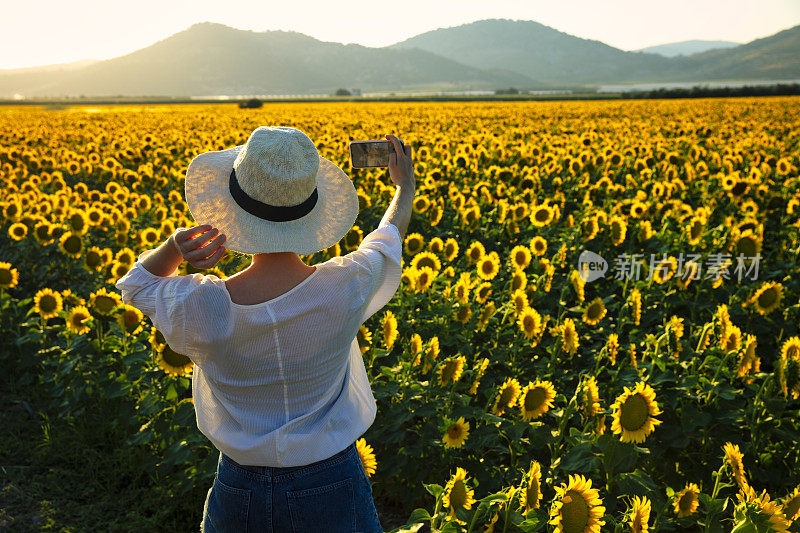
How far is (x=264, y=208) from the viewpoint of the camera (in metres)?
1.77

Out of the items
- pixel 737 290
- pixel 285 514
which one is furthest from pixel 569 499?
pixel 737 290

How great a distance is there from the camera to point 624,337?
531cm

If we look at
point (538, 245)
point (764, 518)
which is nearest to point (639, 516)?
point (764, 518)

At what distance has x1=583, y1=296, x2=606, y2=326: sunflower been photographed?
4578mm

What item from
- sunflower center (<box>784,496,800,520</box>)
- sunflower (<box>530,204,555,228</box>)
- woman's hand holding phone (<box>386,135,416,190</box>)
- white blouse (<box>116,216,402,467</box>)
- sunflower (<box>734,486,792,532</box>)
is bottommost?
sunflower center (<box>784,496,800,520</box>)

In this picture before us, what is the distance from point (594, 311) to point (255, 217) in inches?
137

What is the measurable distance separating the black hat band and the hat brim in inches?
0.7

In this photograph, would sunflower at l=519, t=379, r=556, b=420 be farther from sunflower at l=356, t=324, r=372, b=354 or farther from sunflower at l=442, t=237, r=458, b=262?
sunflower at l=442, t=237, r=458, b=262

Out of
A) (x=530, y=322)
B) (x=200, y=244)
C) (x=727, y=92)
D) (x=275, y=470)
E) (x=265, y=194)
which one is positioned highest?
(x=727, y=92)

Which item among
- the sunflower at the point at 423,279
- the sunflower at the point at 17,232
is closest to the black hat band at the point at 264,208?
the sunflower at the point at 423,279

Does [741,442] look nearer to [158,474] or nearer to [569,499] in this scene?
[569,499]

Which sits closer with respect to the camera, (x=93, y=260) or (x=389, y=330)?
(x=389, y=330)

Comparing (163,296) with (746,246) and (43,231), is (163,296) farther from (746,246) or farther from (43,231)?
(43,231)

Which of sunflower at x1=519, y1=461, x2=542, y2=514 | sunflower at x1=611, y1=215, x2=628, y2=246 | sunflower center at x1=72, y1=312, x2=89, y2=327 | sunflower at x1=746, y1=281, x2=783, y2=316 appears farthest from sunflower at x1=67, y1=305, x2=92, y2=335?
sunflower at x1=611, y1=215, x2=628, y2=246
